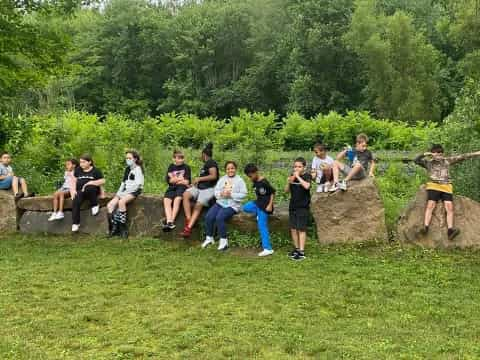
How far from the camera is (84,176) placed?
8.42 m

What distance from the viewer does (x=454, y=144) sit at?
8.81 meters

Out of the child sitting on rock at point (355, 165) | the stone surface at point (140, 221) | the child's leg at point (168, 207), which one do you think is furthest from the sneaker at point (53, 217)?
the child sitting on rock at point (355, 165)

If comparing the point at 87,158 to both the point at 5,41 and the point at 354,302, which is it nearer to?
the point at 5,41

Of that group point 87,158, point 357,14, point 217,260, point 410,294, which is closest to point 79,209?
point 87,158

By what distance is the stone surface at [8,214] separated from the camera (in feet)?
28.6

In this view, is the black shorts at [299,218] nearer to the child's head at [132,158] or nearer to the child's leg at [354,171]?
the child's leg at [354,171]

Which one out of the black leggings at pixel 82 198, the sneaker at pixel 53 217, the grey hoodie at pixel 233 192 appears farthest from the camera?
the sneaker at pixel 53 217

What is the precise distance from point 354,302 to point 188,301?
4.88ft

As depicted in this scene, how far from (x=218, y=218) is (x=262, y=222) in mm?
582

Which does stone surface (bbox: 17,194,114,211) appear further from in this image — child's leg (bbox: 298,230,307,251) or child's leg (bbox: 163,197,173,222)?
child's leg (bbox: 298,230,307,251)

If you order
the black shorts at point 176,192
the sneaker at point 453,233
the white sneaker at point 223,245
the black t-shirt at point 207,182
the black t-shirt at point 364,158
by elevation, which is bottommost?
the white sneaker at point 223,245

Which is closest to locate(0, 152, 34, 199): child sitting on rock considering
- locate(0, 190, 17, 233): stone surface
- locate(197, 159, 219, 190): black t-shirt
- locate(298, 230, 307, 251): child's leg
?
locate(0, 190, 17, 233): stone surface

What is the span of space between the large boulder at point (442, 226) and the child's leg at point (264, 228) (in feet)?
5.32

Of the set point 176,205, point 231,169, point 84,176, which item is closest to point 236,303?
point 231,169
